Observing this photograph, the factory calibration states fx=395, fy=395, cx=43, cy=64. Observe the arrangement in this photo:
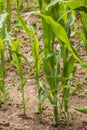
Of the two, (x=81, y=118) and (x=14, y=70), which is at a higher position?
(x=14, y=70)

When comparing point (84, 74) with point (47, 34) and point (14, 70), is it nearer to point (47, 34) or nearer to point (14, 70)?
point (14, 70)

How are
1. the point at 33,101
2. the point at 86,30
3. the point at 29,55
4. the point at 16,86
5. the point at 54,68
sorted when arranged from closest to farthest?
the point at 86,30, the point at 54,68, the point at 33,101, the point at 16,86, the point at 29,55

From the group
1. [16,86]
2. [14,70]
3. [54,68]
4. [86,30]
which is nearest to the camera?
[86,30]

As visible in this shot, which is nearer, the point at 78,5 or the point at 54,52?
the point at 78,5

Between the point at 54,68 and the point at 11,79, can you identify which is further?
the point at 11,79

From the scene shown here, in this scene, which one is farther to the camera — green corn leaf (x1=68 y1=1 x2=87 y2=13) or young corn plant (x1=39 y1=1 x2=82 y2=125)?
young corn plant (x1=39 y1=1 x2=82 y2=125)

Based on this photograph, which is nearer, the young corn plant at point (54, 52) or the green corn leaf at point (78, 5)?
the green corn leaf at point (78, 5)

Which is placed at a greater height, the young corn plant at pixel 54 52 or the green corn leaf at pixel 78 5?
the green corn leaf at pixel 78 5

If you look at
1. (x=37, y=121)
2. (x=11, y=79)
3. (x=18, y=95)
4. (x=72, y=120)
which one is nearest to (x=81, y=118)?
(x=72, y=120)

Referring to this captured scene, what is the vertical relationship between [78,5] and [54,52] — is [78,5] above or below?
above

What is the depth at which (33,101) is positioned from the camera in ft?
7.88

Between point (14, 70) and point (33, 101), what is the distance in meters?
0.55

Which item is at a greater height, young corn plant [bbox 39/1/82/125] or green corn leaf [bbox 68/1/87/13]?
green corn leaf [bbox 68/1/87/13]

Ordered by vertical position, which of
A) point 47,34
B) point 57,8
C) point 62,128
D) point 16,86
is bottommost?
point 62,128
